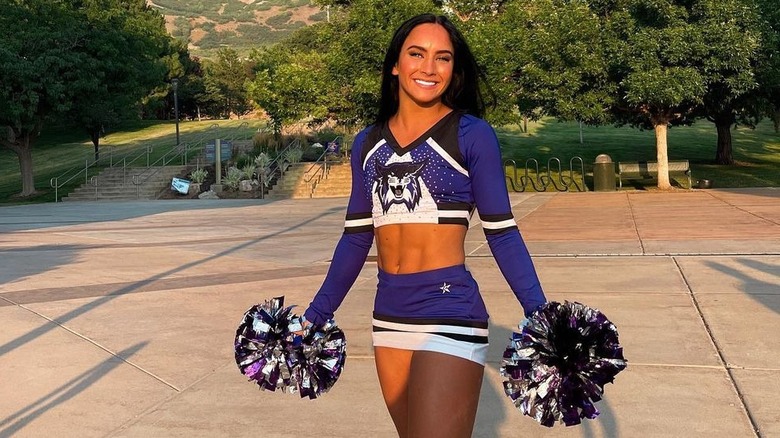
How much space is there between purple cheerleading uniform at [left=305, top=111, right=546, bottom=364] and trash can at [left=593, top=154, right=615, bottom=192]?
24068 mm

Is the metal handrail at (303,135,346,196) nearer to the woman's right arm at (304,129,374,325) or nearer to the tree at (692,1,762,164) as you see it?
the tree at (692,1,762,164)

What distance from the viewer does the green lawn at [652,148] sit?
96.5ft

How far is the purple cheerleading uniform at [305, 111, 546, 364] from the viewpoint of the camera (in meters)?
2.42

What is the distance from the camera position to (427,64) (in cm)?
261

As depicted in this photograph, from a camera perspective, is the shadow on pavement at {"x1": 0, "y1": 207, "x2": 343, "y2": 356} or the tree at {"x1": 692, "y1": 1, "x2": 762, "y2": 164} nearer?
the shadow on pavement at {"x1": 0, "y1": 207, "x2": 343, "y2": 356}

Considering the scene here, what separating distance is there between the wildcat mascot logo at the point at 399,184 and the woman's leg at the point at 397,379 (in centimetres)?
48

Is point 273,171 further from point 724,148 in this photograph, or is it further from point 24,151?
point 724,148

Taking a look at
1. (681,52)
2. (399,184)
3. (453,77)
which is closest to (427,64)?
(453,77)

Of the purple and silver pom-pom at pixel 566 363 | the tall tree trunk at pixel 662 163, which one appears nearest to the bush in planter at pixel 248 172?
the tall tree trunk at pixel 662 163

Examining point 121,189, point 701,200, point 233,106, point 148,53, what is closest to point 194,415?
point 701,200

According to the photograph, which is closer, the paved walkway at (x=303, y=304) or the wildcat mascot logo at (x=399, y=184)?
the wildcat mascot logo at (x=399, y=184)

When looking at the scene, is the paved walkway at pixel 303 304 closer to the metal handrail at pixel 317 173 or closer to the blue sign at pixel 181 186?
the metal handrail at pixel 317 173

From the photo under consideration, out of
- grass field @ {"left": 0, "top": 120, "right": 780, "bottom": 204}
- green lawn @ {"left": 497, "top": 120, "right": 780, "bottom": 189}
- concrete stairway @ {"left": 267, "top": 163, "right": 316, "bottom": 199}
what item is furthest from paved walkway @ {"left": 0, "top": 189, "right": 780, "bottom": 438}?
grass field @ {"left": 0, "top": 120, "right": 780, "bottom": 204}

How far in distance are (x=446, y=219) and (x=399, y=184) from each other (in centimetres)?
20
